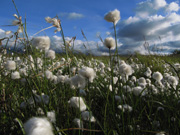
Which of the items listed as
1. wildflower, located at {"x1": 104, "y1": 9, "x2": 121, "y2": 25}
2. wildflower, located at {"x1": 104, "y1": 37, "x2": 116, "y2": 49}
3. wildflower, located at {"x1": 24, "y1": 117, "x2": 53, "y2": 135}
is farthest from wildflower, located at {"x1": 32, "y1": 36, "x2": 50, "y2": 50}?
wildflower, located at {"x1": 24, "y1": 117, "x2": 53, "y2": 135}

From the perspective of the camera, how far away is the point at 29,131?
651mm

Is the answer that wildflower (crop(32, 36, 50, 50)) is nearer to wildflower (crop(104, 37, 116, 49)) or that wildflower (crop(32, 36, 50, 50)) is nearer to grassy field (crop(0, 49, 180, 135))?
grassy field (crop(0, 49, 180, 135))

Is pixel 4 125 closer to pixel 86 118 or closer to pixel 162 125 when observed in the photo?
pixel 86 118

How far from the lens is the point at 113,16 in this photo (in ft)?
6.02

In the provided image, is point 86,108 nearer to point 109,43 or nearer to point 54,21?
point 109,43

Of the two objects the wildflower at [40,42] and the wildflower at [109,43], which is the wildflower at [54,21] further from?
the wildflower at [109,43]

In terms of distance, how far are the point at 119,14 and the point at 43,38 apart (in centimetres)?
97

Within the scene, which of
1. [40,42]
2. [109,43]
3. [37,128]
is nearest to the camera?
[37,128]

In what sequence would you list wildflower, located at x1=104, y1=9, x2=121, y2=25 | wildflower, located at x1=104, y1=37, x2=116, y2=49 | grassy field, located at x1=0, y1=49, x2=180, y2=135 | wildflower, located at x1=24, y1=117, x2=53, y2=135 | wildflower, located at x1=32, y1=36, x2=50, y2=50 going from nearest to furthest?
wildflower, located at x1=24, y1=117, x2=53, y2=135, grassy field, located at x1=0, y1=49, x2=180, y2=135, wildflower, located at x1=32, y1=36, x2=50, y2=50, wildflower, located at x1=104, y1=37, x2=116, y2=49, wildflower, located at x1=104, y1=9, x2=121, y2=25

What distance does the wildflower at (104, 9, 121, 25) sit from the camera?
6.03ft

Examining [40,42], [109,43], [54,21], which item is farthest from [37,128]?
[54,21]

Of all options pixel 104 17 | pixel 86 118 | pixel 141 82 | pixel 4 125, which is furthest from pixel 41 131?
pixel 141 82

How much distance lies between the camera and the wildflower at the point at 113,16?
184cm

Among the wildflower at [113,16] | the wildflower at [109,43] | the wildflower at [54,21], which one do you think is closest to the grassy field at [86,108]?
the wildflower at [109,43]
